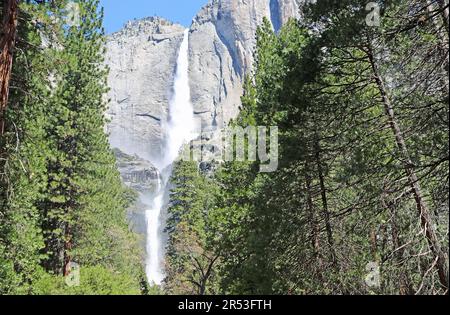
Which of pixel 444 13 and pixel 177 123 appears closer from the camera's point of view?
pixel 444 13

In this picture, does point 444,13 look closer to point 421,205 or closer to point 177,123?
point 421,205

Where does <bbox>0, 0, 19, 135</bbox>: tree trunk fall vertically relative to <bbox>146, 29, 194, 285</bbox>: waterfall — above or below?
below

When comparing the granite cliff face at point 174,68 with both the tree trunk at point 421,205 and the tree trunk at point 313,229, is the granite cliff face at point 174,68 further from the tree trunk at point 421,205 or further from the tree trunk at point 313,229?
the tree trunk at point 421,205

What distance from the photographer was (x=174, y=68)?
147625 millimetres

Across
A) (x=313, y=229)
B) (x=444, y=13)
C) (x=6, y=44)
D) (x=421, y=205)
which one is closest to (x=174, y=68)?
(x=313, y=229)

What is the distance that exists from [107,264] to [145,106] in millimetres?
118129

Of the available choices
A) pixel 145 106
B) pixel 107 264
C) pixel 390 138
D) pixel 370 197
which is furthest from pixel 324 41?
pixel 145 106

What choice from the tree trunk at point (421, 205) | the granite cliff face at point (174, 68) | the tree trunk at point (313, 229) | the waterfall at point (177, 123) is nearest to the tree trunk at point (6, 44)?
the tree trunk at point (313, 229)

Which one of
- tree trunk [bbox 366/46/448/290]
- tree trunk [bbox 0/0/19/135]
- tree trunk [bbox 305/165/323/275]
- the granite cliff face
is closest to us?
tree trunk [bbox 366/46/448/290]

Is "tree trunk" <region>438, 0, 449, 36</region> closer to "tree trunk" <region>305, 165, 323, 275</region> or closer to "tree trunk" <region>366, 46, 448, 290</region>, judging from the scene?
"tree trunk" <region>366, 46, 448, 290</region>

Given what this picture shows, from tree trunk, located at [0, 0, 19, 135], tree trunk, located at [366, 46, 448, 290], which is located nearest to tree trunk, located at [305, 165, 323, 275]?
tree trunk, located at [366, 46, 448, 290]

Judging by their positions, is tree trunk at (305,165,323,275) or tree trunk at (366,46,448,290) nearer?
tree trunk at (366,46,448,290)

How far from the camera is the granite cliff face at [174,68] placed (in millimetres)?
133875

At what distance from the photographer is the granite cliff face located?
134m
